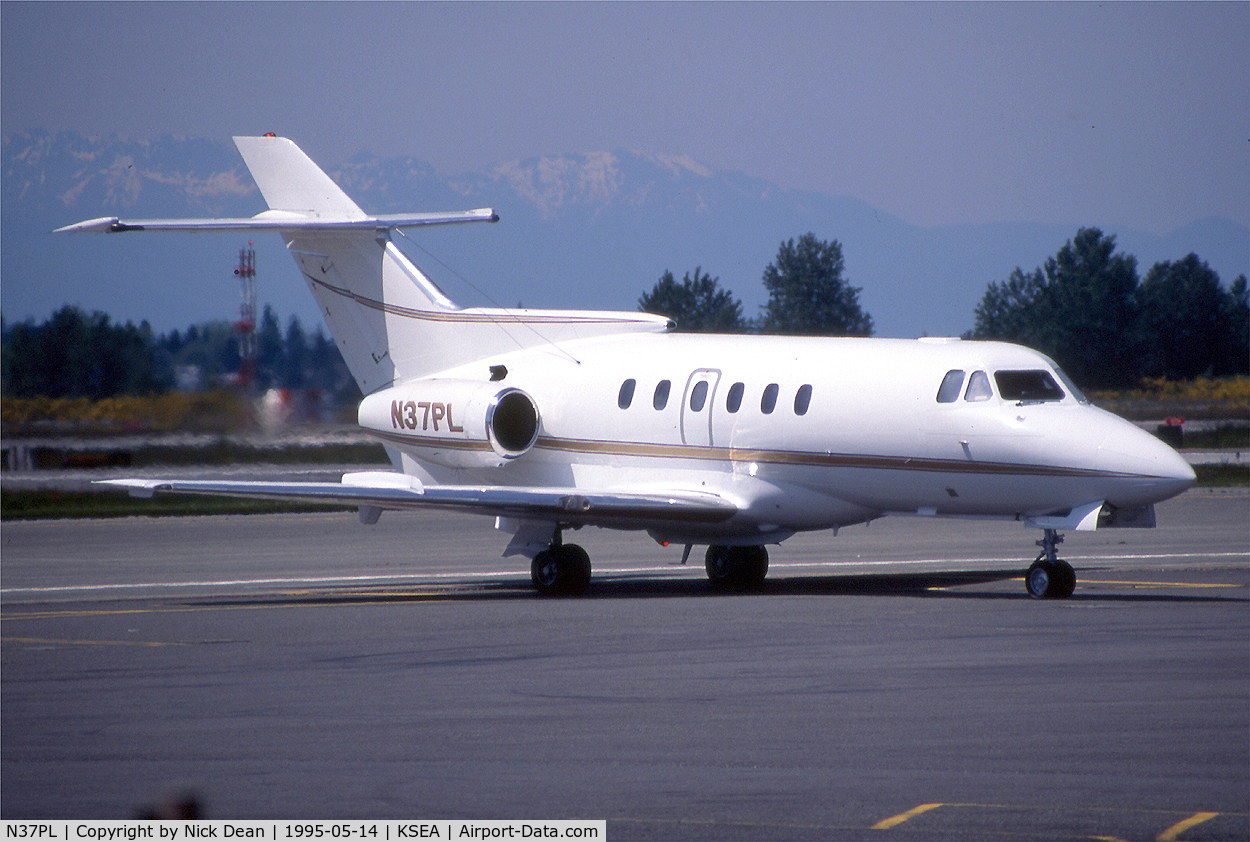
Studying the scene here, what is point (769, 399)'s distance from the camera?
810 inches

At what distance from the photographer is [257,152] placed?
24797mm

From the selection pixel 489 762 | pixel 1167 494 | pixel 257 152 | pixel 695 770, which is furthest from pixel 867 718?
pixel 257 152

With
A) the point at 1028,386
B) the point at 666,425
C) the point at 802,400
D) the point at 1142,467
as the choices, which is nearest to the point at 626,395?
the point at 666,425

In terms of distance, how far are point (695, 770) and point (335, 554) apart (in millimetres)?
19863

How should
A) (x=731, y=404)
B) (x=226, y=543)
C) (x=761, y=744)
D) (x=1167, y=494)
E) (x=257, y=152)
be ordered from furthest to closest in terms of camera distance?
(x=226, y=543) < (x=257, y=152) < (x=731, y=404) < (x=1167, y=494) < (x=761, y=744)

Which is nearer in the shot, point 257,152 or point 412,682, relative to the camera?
point 412,682

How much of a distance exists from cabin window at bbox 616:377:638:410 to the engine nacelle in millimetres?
1438

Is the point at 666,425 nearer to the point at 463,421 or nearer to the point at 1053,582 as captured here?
the point at 463,421

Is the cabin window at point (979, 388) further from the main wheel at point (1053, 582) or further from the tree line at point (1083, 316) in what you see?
the tree line at point (1083, 316)

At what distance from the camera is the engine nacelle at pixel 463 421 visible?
23.0 meters

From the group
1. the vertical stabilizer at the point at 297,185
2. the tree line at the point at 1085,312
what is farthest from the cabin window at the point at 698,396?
the tree line at the point at 1085,312

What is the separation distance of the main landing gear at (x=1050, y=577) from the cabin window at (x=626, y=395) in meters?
6.07

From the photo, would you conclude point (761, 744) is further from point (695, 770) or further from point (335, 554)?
point (335, 554)
